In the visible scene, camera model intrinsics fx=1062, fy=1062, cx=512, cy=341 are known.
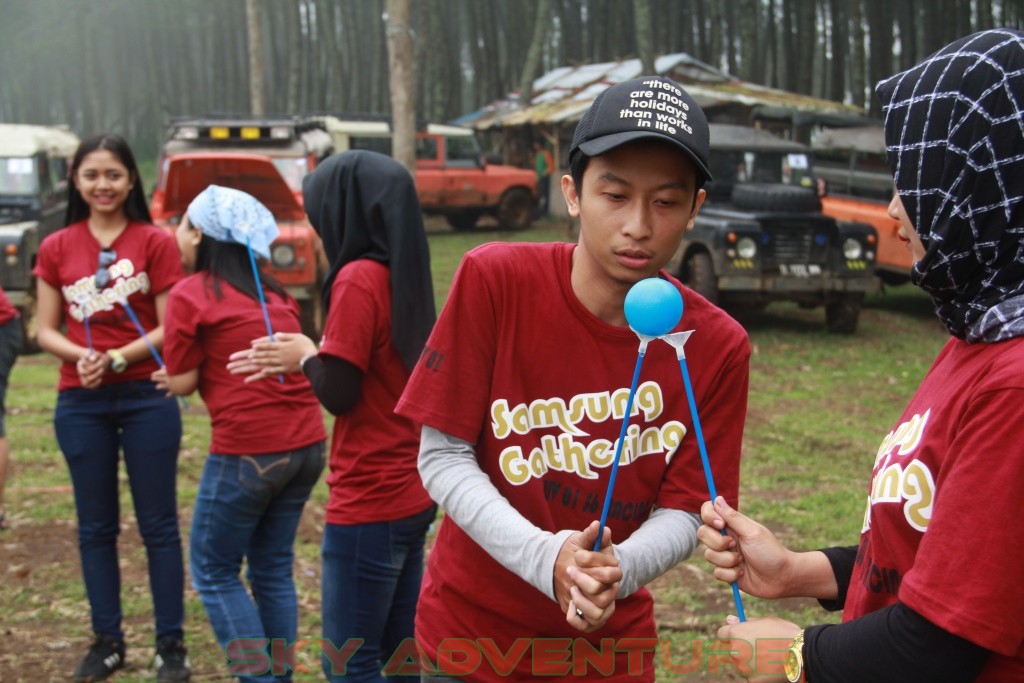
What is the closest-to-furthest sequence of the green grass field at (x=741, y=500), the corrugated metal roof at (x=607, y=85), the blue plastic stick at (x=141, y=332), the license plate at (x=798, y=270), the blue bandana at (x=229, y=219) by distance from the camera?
1. the blue bandana at (x=229, y=219)
2. the blue plastic stick at (x=141, y=332)
3. the green grass field at (x=741, y=500)
4. the license plate at (x=798, y=270)
5. the corrugated metal roof at (x=607, y=85)

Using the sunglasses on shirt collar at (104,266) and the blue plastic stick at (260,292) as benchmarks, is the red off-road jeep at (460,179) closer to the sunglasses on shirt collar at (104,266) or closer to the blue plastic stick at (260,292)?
the sunglasses on shirt collar at (104,266)

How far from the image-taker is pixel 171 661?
13.3 feet

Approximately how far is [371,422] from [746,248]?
8.48m

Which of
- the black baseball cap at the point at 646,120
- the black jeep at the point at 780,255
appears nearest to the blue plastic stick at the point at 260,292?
the black baseball cap at the point at 646,120

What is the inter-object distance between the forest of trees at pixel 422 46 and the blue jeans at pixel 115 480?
1661 cm

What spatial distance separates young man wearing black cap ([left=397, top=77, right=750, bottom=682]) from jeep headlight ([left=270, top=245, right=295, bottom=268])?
864 cm

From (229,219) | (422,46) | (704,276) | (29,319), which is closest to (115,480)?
(229,219)

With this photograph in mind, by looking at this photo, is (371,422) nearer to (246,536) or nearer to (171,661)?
(246,536)

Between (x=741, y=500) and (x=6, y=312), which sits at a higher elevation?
(x=6, y=312)

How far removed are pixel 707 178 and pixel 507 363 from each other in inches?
20.8

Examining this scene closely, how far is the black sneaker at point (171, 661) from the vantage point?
13.2 ft

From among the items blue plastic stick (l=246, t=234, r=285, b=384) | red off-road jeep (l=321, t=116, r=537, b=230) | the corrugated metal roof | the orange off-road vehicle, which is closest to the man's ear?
blue plastic stick (l=246, t=234, r=285, b=384)

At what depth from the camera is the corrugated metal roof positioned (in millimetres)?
23594

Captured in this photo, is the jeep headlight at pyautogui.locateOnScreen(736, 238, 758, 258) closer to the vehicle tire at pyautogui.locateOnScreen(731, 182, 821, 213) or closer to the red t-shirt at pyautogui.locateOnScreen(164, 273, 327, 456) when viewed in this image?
the vehicle tire at pyautogui.locateOnScreen(731, 182, 821, 213)
